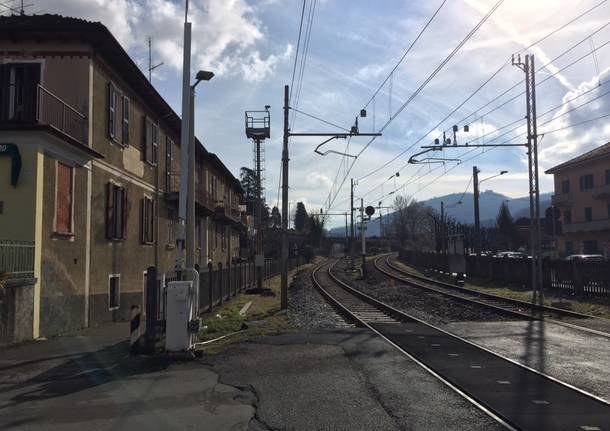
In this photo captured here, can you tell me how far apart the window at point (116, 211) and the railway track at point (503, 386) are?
9.66 m

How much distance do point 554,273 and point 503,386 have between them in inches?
844

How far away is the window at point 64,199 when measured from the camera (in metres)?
15.3

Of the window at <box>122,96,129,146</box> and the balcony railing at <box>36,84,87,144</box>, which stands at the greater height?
the window at <box>122,96,129,146</box>

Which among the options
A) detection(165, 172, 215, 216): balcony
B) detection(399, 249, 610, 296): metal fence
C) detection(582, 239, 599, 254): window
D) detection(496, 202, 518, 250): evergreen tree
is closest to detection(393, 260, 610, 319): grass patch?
detection(399, 249, 610, 296): metal fence

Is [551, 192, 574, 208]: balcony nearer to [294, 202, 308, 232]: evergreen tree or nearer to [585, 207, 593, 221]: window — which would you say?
[585, 207, 593, 221]: window

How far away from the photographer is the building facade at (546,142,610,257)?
59.1m

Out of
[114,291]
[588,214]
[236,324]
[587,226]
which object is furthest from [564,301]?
[588,214]

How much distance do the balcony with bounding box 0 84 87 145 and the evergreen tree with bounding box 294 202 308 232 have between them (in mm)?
153659

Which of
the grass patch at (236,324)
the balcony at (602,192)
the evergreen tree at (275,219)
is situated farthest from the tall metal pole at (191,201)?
the evergreen tree at (275,219)

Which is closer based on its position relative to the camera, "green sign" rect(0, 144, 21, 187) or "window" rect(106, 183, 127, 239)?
"green sign" rect(0, 144, 21, 187)

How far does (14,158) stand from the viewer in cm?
1399

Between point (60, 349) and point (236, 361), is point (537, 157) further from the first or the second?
point (60, 349)

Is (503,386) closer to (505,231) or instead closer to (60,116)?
(60,116)

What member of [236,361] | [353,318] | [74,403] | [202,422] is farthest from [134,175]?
[202,422]
